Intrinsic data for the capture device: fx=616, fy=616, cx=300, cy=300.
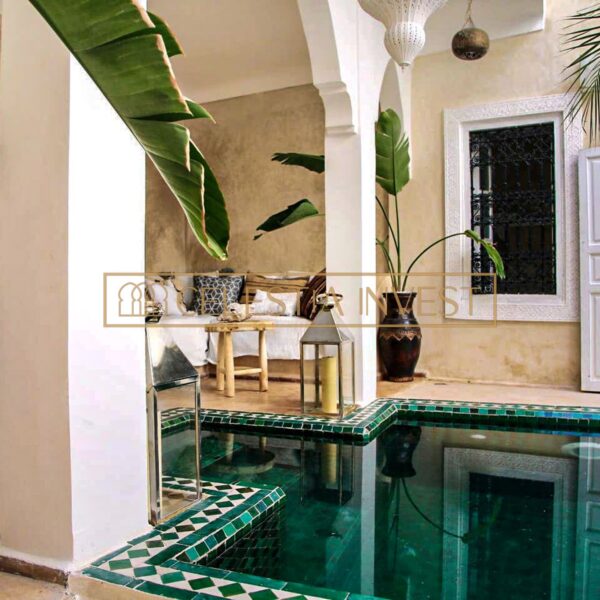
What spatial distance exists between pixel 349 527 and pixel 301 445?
1370 millimetres

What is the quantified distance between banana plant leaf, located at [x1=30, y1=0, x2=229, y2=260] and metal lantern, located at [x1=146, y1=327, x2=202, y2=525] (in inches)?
54.5

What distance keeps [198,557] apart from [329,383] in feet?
7.47

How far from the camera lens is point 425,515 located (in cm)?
236

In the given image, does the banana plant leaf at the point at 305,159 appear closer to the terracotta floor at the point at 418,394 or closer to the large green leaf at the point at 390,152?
the large green leaf at the point at 390,152

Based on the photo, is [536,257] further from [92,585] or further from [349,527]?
[92,585]

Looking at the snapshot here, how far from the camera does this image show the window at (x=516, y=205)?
5.75 m

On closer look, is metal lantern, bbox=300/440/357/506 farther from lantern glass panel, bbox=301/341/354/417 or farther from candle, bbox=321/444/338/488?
lantern glass panel, bbox=301/341/354/417

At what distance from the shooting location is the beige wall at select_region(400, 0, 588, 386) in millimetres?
5816

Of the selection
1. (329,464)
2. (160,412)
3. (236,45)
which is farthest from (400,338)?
(160,412)

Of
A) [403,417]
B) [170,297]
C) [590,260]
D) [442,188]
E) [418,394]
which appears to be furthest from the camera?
[170,297]

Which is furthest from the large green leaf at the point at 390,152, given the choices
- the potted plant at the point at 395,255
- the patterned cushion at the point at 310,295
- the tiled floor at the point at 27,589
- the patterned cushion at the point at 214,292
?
the tiled floor at the point at 27,589

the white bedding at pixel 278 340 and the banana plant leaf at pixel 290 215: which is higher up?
the banana plant leaf at pixel 290 215

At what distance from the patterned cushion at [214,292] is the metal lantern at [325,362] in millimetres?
2860

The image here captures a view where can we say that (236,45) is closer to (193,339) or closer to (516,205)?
(193,339)
